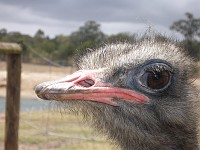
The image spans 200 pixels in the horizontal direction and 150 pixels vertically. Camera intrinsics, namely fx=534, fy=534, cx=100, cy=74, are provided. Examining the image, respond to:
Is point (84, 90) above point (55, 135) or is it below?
above

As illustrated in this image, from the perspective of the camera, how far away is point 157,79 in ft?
7.23

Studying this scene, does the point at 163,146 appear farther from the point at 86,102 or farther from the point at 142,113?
the point at 86,102

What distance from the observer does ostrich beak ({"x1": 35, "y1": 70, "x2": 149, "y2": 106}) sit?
6.53ft

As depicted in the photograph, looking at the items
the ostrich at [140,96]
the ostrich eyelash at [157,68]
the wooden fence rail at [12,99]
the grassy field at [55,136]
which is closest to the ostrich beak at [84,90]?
the ostrich at [140,96]

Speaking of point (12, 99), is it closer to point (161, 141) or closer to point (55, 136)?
point (161, 141)

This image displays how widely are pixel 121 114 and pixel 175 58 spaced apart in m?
0.38

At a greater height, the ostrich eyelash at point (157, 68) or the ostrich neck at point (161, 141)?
the ostrich eyelash at point (157, 68)

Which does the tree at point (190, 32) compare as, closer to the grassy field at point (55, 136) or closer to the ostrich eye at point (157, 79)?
the ostrich eye at point (157, 79)

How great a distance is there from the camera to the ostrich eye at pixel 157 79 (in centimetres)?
220

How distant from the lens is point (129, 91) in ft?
7.25

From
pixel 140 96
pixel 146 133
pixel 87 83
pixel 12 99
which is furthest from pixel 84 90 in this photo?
pixel 12 99

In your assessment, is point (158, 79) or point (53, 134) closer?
point (158, 79)

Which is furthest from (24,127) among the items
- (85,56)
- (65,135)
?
(85,56)

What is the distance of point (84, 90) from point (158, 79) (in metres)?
0.34
